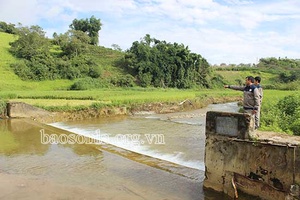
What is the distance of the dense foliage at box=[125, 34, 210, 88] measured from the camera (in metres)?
44.1

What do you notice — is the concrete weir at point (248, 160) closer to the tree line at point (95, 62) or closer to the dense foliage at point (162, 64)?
the tree line at point (95, 62)

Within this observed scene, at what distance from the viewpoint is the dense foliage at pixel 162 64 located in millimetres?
44094

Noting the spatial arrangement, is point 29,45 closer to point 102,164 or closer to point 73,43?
point 73,43

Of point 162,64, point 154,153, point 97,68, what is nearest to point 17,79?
point 97,68

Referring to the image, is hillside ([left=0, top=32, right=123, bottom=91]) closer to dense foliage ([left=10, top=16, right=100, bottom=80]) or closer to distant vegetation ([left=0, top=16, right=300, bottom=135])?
distant vegetation ([left=0, top=16, right=300, bottom=135])

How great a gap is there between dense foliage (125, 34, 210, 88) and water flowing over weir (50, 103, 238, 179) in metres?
25.9

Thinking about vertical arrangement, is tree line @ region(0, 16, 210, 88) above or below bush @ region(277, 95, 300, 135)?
above

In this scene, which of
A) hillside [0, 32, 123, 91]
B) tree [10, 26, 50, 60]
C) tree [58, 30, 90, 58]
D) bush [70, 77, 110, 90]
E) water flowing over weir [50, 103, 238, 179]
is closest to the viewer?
water flowing over weir [50, 103, 238, 179]

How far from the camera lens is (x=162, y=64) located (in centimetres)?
4491

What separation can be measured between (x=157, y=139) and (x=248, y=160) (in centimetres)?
692

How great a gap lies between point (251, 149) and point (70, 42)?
41.7 metres

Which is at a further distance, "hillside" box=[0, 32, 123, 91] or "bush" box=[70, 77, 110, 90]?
"bush" box=[70, 77, 110, 90]

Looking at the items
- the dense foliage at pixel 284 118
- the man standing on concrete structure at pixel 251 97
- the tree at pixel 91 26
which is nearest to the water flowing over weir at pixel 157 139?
the man standing on concrete structure at pixel 251 97

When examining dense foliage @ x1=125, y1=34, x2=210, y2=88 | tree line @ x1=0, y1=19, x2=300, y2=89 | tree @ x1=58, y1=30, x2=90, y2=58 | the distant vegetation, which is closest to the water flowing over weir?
the distant vegetation
